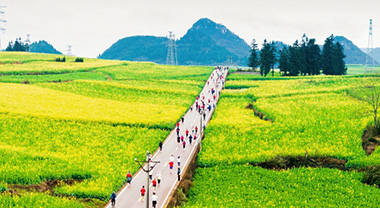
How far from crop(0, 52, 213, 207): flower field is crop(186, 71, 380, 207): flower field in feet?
24.0

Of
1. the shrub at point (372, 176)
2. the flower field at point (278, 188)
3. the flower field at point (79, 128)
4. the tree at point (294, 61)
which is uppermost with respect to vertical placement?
the tree at point (294, 61)

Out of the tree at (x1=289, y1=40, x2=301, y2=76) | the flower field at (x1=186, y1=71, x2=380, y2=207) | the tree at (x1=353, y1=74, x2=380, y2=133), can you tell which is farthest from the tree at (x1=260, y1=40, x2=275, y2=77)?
the flower field at (x1=186, y1=71, x2=380, y2=207)

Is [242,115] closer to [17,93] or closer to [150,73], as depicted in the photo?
[17,93]

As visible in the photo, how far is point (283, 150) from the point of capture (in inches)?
1816

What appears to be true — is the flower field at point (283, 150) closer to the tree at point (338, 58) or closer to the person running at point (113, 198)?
the person running at point (113, 198)

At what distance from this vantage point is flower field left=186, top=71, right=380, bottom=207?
116ft

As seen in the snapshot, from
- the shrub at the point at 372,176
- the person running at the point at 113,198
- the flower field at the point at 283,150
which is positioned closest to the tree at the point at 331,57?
the flower field at the point at 283,150

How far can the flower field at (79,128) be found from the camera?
34966 mm

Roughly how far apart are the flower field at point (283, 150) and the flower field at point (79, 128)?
731cm

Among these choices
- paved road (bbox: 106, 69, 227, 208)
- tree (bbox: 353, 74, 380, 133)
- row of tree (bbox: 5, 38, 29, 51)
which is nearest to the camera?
paved road (bbox: 106, 69, 227, 208)

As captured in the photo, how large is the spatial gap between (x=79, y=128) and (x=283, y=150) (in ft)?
83.7

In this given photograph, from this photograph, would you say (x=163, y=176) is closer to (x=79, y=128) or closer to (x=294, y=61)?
(x=79, y=128)

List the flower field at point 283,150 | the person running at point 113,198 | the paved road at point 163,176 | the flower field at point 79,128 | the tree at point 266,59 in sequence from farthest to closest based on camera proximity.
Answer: the tree at point 266,59 → the flower field at point 283,150 → the flower field at point 79,128 → the paved road at point 163,176 → the person running at point 113,198

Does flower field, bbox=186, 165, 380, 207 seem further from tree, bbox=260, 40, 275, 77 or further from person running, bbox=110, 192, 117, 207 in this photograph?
tree, bbox=260, 40, 275, 77
